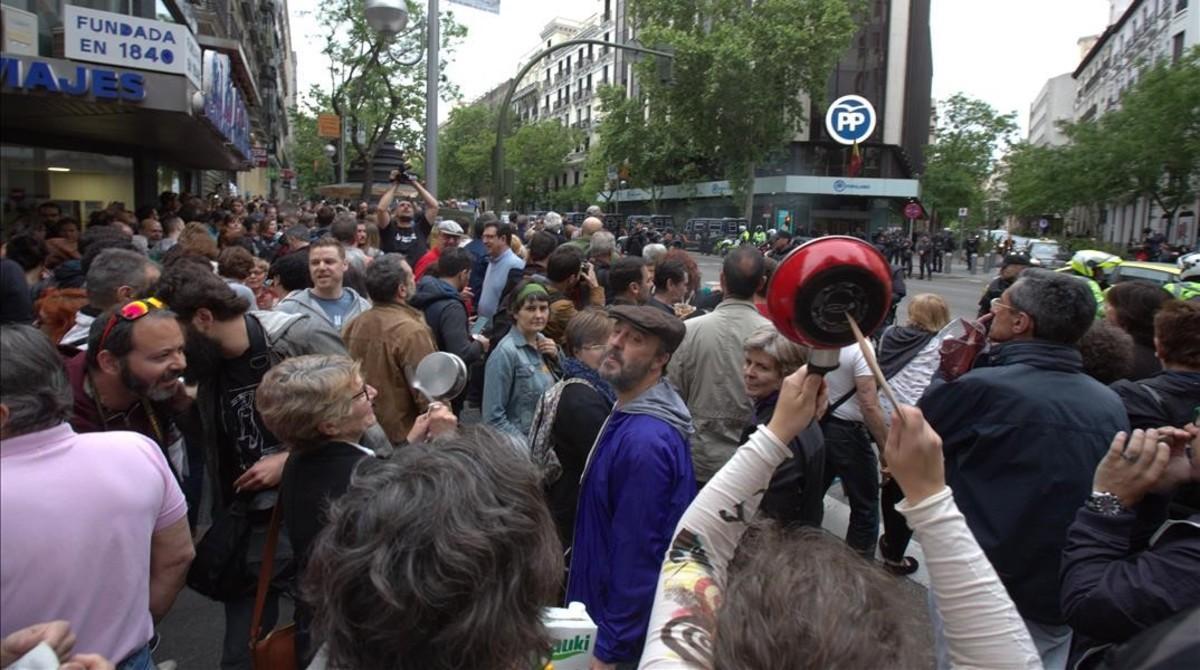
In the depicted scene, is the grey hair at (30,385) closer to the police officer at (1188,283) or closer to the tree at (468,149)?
the police officer at (1188,283)

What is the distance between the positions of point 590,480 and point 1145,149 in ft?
99.7

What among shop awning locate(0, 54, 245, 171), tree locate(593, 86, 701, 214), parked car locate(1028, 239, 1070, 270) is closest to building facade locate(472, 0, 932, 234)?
tree locate(593, 86, 701, 214)

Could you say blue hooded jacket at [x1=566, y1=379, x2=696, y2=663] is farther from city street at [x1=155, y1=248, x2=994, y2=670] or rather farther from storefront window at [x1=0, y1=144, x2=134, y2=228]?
storefront window at [x1=0, y1=144, x2=134, y2=228]

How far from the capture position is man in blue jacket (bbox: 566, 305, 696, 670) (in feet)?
8.29

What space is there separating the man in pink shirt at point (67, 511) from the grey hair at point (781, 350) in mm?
2259

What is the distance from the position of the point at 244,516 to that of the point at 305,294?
230 centimetres

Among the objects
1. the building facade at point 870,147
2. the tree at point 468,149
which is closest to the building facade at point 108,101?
the building facade at point 870,147

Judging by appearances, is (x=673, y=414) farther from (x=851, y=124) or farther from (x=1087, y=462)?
(x=851, y=124)

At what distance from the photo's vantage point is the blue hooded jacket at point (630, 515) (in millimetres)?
2523

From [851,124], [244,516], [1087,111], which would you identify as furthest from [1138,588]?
[1087,111]

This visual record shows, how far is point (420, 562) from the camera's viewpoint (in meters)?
1.31

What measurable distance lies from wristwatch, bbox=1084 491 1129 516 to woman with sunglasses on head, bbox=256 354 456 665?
1979 mm

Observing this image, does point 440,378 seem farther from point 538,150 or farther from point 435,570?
point 538,150

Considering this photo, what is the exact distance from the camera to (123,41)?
341 inches
